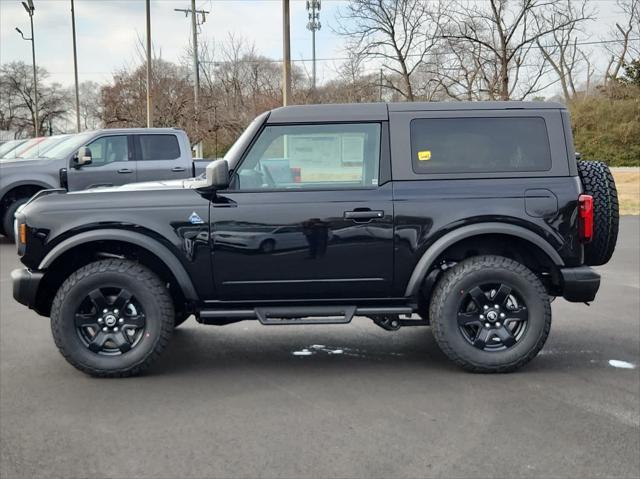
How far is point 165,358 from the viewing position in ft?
18.2

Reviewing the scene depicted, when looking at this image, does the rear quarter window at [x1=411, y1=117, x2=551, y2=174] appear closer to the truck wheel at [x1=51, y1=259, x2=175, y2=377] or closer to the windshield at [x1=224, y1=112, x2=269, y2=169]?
the windshield at [x1=224, y1=112, x2=269, y2=169]

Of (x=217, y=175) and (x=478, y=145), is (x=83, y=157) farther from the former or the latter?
(x=478, y=145)

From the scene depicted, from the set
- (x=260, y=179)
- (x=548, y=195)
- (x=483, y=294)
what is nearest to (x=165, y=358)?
(x=260, y=179)

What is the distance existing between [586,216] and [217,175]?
8.32 ft

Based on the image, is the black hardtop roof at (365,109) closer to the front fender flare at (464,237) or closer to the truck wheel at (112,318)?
the front fender flare at (464,237)

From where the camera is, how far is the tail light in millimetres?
4877

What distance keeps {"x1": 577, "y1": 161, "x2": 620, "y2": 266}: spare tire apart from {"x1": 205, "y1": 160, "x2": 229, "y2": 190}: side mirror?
255cm

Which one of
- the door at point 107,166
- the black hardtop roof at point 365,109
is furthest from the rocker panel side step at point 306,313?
the door at point 107,166

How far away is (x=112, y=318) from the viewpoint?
197 inches

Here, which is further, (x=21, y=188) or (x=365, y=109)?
(x=21, y=188)

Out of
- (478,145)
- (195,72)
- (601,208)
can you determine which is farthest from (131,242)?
(195,72)

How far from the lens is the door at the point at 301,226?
4930 mm

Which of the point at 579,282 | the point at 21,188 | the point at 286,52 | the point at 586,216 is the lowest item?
the point at 579,282

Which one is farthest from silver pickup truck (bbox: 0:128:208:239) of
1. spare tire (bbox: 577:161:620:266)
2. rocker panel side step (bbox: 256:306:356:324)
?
spare tire (bbox: 577:161:620:266)
